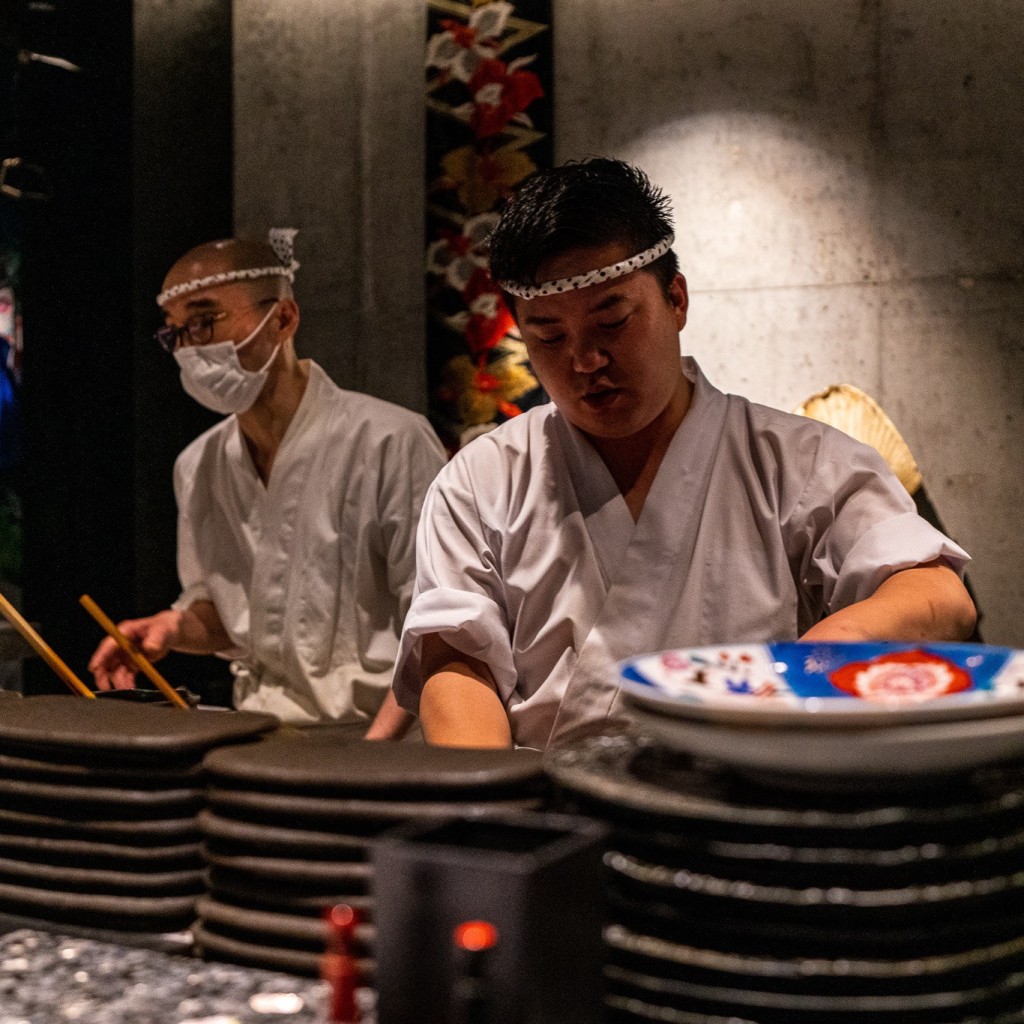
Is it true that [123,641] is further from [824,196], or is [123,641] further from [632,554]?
[824,196]

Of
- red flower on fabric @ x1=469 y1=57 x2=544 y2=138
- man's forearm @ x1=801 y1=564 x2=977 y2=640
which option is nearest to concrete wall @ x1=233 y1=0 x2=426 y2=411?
red flower on fabric @ x1=469 y1=57 x2=544 y2=138

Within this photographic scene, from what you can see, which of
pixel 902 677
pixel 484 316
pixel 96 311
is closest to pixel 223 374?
pixel 96 311

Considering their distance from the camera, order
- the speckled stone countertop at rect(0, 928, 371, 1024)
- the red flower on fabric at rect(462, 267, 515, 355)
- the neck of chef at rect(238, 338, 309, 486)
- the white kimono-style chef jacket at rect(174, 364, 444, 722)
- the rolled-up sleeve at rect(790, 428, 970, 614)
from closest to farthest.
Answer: the speckled stone countertop at rect(0, 928, 371, 1024)
the rolled-up sleeve at rect(790, 428, 970, 614)
the white kimono-style chef jacket at rect(174, 364, 444, 722)
the neck of chef at rect(238, 338, 309, 486)
the red flower on fabric at rect(462, 267, 515, 355)

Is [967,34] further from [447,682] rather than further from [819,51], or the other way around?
[447,682]

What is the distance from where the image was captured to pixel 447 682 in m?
1.96

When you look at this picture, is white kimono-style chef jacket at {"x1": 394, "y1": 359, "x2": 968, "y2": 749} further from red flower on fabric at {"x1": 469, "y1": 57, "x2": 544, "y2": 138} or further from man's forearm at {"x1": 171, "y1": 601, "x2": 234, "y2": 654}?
red flower on fabric at {"x1": 469, "y1": 57, "x2": 544, "y2": 138}

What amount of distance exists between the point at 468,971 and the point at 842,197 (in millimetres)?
3854

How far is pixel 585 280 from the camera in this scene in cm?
199

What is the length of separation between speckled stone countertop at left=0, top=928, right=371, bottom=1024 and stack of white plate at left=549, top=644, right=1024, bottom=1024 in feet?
0.89

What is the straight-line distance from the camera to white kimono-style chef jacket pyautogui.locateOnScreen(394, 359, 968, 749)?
203cm

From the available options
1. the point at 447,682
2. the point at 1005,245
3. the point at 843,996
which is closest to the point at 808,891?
the point at 843,996

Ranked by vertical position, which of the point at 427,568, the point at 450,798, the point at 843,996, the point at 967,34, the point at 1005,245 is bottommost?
the point at 843,996

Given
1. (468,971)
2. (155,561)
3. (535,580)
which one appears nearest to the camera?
(468,971)

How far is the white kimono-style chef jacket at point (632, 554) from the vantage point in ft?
6.65
